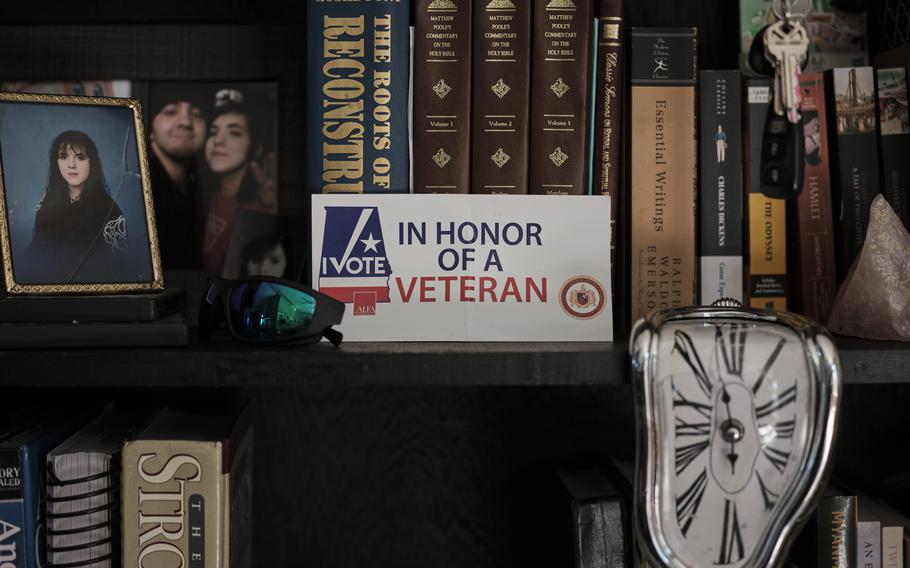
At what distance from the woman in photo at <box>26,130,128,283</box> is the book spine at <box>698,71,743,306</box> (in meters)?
0.56

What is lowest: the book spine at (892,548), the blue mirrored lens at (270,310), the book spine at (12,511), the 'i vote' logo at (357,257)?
the book spine at (892,548)

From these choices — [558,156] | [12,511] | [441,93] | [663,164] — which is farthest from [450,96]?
[12,511]

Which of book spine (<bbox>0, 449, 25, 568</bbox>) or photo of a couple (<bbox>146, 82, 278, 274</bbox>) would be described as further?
photo of a couple (<bbox>146, 82, 278, 274</bbox>)

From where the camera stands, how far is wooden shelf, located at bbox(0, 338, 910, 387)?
67 cm

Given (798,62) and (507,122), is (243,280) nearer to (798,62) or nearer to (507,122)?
(507,122)

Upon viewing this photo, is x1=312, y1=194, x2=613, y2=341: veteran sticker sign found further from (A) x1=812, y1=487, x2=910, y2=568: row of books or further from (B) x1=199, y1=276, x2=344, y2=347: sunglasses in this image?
(A) x1=812, y1=487, x2=910, y2=568: row of books

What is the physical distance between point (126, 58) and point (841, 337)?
85cm

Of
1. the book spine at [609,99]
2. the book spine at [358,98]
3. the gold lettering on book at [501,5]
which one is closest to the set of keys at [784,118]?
the book spine at [609,99]

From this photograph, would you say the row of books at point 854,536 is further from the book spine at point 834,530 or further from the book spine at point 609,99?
the book spine at point 609,99

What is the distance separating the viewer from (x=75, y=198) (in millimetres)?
727

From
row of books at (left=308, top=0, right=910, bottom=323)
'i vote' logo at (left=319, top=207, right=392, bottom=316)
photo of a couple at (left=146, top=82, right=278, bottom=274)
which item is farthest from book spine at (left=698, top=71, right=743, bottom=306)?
photo of a couple at (left=146, top=82, right=278, bottom=274)

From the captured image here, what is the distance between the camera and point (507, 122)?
2.50 feet

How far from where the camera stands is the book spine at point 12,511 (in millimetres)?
688

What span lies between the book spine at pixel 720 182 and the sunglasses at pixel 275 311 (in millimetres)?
374
